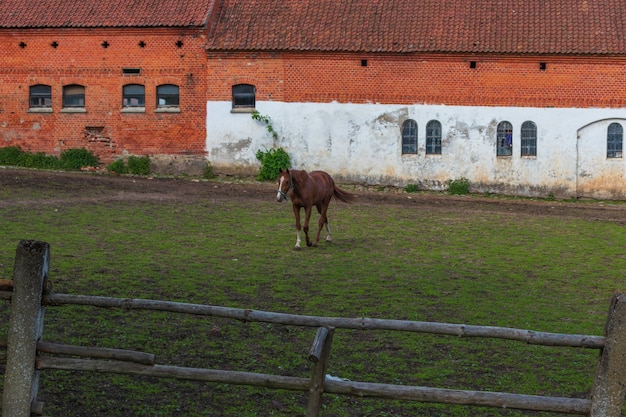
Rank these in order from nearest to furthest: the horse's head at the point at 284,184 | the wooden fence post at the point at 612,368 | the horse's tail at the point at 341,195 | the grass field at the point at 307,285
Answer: the wooden fence post at the point at 612,368 < the grass field at the point at 307,285 < the horse's head at the point at 284,184 < the horse's tail at the point at 341,195

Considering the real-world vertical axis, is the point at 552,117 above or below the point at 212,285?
above

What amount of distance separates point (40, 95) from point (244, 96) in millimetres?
6910

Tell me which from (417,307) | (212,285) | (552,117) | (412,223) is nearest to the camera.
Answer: (417,307)

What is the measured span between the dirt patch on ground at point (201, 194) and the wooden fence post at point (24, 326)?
1624cm

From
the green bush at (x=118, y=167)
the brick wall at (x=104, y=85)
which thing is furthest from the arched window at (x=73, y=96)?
the green bush at (x=118, y=167)

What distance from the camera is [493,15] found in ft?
98.8

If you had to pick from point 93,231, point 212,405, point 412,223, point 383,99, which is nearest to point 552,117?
point 383,99

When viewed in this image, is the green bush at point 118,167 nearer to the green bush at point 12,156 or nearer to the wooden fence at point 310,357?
the green bush at point 12,156

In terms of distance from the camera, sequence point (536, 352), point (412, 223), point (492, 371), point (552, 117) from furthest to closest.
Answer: point (552, 117) → point (412, 223) → point (536, 352) → point (492, 371)

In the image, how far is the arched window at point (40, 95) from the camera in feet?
104

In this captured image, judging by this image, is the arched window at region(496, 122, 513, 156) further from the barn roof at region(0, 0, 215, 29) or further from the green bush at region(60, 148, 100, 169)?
the green bush at region(60, 148, 100, 169)

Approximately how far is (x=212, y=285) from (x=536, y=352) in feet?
17.0

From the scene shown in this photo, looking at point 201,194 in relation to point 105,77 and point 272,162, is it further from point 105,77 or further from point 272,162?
point 105,77

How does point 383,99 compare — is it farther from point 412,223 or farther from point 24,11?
point 24,11
